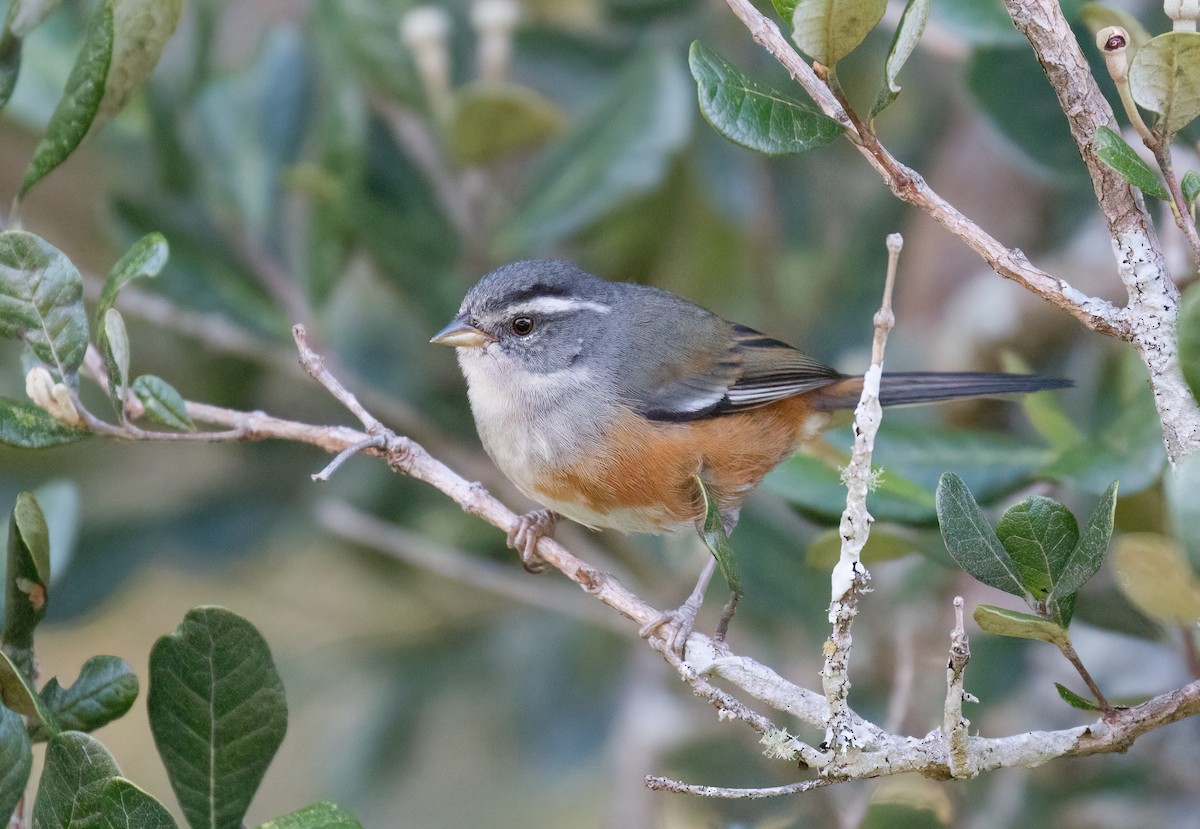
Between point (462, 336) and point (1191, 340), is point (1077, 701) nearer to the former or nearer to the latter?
point (1191, 340)

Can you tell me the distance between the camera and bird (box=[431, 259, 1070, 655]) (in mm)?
3668

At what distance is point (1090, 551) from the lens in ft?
6.74

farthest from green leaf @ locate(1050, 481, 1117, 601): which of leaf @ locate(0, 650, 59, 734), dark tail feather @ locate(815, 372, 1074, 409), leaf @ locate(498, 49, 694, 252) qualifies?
leaf @ locate(498, 49, 694, 252)

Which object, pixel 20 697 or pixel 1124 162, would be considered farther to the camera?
pixel 20 697

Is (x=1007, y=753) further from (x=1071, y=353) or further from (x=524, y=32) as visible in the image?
(x=524, y=32)

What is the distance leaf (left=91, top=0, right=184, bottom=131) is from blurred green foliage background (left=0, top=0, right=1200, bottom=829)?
1064 millimetres

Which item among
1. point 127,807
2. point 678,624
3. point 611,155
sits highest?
point 611,155

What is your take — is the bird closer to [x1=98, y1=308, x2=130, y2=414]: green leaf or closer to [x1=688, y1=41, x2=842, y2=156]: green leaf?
[x1=98, y1=308, x2=130, y2=414]: green leaf

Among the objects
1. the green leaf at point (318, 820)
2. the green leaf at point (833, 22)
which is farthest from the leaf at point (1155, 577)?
the green leaf at point (318, 820)

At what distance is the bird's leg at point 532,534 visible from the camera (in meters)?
3.26

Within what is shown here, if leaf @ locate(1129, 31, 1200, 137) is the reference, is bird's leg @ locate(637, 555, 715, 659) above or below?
below

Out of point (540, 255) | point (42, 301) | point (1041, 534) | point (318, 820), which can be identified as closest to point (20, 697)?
point (318, 820)

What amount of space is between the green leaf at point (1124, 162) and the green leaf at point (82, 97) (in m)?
2.05

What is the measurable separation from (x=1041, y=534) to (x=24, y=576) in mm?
1964
